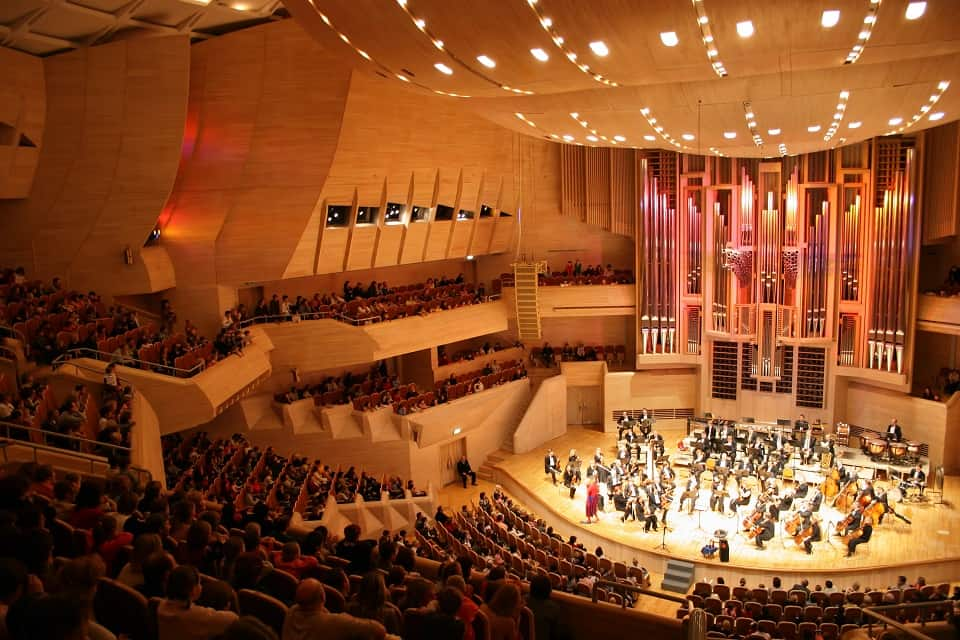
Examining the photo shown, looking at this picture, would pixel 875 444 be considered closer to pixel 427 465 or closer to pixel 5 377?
pixel 427 465

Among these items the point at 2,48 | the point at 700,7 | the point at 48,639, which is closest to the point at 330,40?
the point at 700,7

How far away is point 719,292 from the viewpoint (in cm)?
1941

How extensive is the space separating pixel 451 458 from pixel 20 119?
34.7 feet

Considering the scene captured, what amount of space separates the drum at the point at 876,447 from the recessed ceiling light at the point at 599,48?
474 inches

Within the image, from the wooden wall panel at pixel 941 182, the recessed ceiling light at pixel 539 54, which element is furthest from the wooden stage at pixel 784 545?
the recessed ceiling light at pixel 539 54

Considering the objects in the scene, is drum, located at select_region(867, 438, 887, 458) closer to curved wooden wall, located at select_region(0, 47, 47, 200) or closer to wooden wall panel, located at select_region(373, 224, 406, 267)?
wooden wall panel, located at select_region(373, 224, 406, 267)

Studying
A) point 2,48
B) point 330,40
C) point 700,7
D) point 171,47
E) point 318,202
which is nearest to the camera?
point 700,7

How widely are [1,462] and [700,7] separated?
714 cm

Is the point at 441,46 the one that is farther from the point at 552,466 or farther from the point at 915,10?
the point at 552,466

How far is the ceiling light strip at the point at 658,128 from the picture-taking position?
11172mm

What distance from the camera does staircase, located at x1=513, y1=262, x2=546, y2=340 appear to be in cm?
1989

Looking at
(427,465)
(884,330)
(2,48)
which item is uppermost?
(2,48)

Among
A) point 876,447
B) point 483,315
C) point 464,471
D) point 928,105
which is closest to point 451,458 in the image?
point 464,471

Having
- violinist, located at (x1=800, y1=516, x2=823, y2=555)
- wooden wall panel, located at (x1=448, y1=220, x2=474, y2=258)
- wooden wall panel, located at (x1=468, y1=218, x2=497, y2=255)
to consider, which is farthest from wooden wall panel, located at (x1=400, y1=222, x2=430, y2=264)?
violinist, located at (x1=800, y1=516, x2=823, y2=555)
